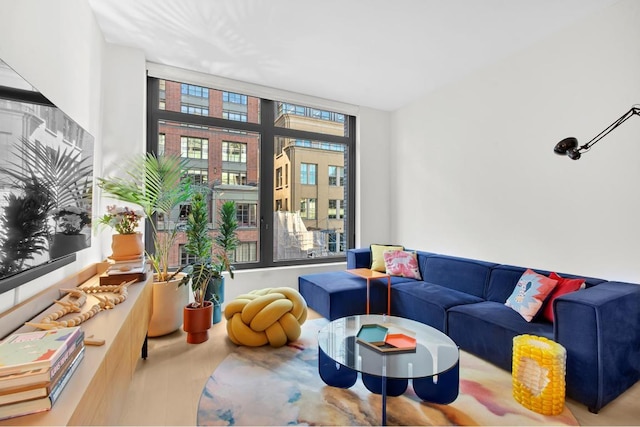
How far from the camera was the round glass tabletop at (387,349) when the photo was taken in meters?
1.62

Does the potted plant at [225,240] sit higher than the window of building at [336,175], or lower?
lower

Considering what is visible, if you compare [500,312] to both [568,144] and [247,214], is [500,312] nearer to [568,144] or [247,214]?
[568,144]

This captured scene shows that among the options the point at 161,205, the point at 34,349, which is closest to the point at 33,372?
the point at 34,349

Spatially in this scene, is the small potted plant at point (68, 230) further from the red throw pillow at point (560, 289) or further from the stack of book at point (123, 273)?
the red throw pillow at point (560, 289)

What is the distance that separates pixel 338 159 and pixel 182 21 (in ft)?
8.26

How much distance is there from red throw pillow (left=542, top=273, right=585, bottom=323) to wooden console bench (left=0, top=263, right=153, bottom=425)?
2683 millimetres

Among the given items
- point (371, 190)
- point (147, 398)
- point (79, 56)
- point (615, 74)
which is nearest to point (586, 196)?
point (615, 74)

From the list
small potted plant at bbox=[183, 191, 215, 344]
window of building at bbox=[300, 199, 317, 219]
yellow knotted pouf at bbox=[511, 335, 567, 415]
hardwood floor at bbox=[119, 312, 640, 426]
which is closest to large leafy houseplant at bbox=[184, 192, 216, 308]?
small potted plant at bbox=[183, 191, 215, 344]

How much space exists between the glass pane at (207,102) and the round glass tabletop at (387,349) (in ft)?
8.96

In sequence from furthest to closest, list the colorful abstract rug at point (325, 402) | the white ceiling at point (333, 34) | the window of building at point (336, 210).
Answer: the window of building at point (336, 210)
the white ceiling at point (333, 34)
the colorful abstract rug at point (325, 402)

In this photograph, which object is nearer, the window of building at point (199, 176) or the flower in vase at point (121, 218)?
the flower in vase at point (121, 218)

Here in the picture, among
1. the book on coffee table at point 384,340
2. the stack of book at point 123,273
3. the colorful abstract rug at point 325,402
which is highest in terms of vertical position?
the stack of book at point 123,273

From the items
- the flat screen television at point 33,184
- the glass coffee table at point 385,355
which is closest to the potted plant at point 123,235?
the flat screen television at point 33,184

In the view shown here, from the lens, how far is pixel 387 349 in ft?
5.83
